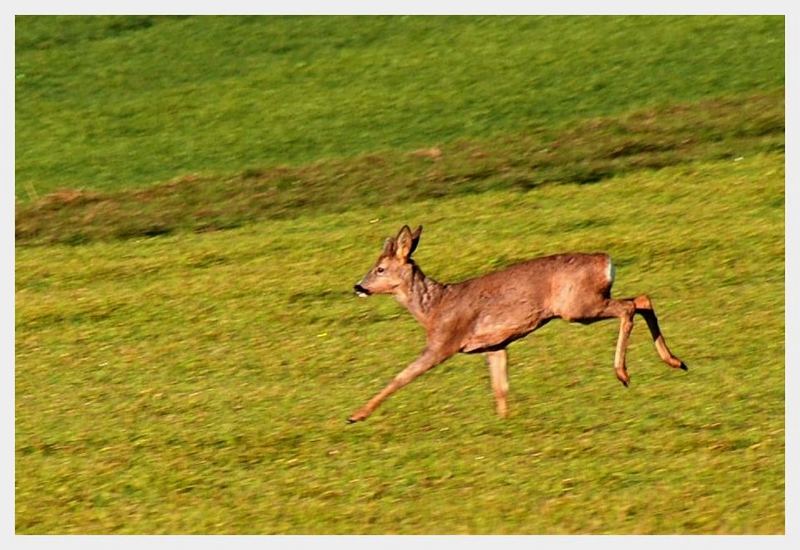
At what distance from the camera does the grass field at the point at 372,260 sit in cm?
1334

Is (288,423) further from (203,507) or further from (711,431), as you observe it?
(711,431)

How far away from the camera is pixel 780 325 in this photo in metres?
16.0

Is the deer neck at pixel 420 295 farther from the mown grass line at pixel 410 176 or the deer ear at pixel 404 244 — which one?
the mown grass line at pixel 410 176

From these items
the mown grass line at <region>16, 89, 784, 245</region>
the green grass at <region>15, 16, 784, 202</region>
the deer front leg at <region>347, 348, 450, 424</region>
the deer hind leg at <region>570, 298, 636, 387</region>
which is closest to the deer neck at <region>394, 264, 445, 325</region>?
the deer front leg at <region>347, 348, 450, 424</region>

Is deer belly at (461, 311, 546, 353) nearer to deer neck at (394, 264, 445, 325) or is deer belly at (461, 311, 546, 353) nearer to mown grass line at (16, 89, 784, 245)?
deer neck at (394, 264, 445, 325)

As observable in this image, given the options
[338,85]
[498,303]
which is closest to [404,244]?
[498,303]

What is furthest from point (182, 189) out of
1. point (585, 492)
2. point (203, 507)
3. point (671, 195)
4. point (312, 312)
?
point (585, 492)

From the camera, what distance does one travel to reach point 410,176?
2014cm

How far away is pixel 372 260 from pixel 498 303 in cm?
438

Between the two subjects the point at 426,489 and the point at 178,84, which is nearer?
the point at 426,489

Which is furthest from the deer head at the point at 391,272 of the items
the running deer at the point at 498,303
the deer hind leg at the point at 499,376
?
the deer hind leg at the point at 499,376

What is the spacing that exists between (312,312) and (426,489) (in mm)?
4188

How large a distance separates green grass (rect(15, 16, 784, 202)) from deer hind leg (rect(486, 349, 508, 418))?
708 cm

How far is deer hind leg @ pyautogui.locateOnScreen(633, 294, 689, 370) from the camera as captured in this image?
13734 millimetres
